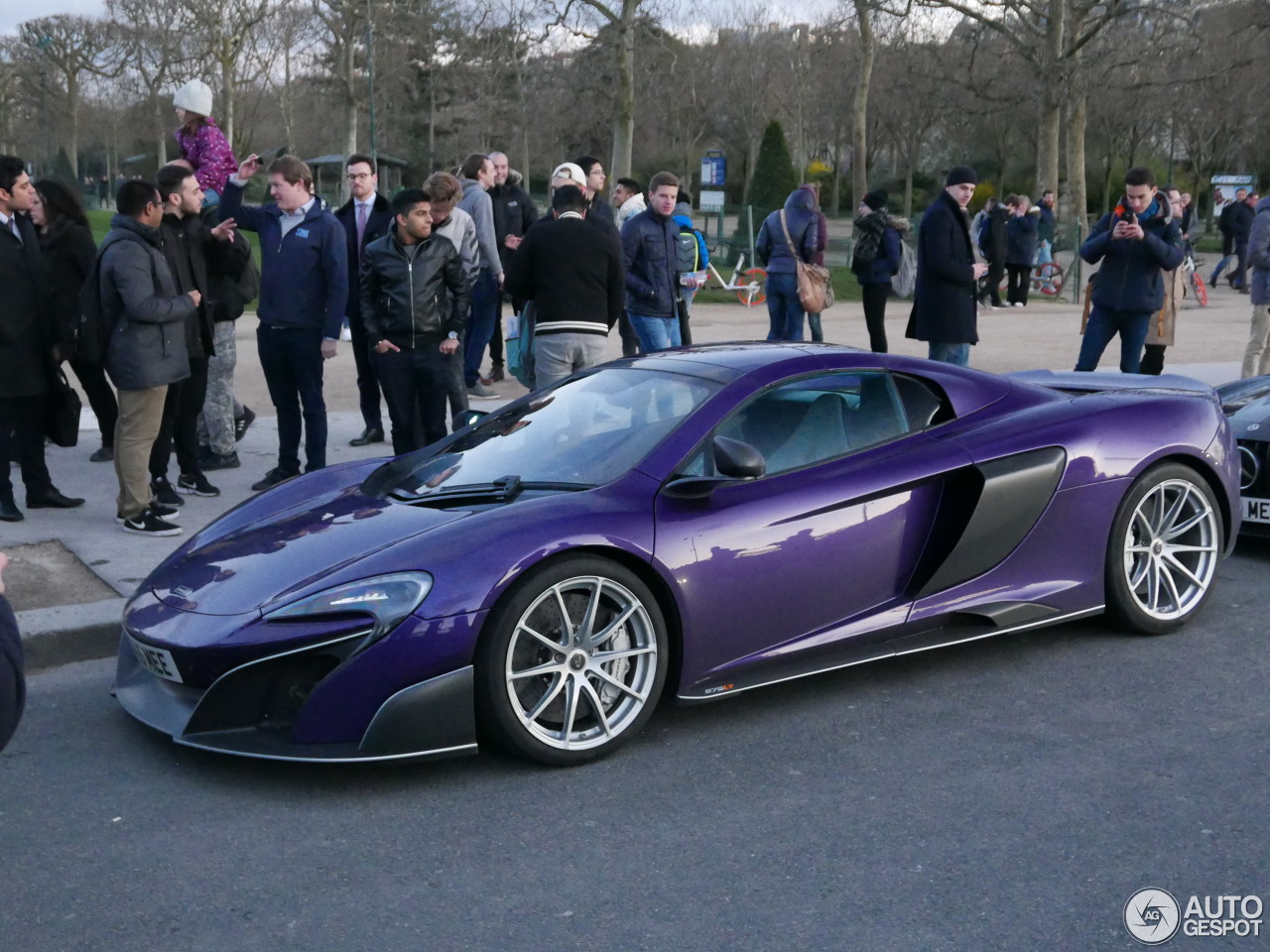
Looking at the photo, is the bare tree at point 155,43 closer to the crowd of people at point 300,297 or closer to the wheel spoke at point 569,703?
the crowd of people at point 300,297

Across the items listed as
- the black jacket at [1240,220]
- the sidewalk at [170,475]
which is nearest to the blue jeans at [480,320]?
the sidewalk at [170,475]

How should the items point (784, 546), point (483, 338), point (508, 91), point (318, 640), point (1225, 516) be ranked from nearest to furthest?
point (318, 640), point (784, 546), point (1225, 516), point (483, 338), point (508, 91)

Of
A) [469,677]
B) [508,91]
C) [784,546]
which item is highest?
[508,91]

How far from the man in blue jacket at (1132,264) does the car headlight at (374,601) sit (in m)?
6.95

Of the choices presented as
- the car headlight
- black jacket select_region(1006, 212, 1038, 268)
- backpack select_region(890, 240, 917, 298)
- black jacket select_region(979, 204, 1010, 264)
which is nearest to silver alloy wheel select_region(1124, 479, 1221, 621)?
the car headlight

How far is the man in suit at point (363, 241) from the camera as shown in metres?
9.30

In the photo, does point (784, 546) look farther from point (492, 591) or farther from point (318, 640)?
point (318, 640)

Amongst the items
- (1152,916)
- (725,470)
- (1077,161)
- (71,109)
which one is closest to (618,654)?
(725,470)

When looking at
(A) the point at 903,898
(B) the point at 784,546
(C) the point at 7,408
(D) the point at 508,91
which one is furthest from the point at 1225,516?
(D) the point at 508,91

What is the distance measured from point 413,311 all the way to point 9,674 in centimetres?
538

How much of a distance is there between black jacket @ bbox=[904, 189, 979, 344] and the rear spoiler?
119 inches

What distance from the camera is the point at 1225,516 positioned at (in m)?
5.82

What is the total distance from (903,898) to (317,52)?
63.3 m

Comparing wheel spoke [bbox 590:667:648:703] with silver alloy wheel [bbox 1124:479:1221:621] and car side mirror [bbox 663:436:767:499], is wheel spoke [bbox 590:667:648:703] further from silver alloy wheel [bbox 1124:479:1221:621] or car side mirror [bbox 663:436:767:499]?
silver alloy wheel [bbox 1124:479:1221:621]
